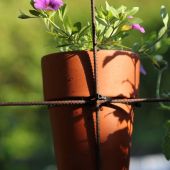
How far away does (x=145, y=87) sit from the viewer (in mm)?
4270

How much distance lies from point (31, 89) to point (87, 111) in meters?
2.28

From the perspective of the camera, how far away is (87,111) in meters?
1.53

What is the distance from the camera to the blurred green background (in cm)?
349

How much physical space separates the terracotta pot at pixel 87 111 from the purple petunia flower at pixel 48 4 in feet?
0.42

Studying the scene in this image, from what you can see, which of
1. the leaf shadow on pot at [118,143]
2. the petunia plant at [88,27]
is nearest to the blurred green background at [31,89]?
the petunia plant at [88,27]

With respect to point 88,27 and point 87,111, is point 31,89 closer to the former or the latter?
point 88,27

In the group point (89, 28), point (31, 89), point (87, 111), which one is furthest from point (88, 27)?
point (31, 89)

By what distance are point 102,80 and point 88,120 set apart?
0.10m

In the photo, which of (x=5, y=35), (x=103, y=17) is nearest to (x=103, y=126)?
(x=103, y=17)

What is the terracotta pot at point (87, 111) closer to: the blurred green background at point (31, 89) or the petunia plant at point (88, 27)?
the petunia plant at point (88, 27)

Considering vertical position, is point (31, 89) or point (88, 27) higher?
point (88, 27)

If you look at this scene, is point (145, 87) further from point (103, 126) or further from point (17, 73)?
point (103, 126)

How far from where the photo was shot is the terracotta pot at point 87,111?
154 centimetres

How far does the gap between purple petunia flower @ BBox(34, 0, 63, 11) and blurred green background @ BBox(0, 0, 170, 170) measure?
1651 mm
